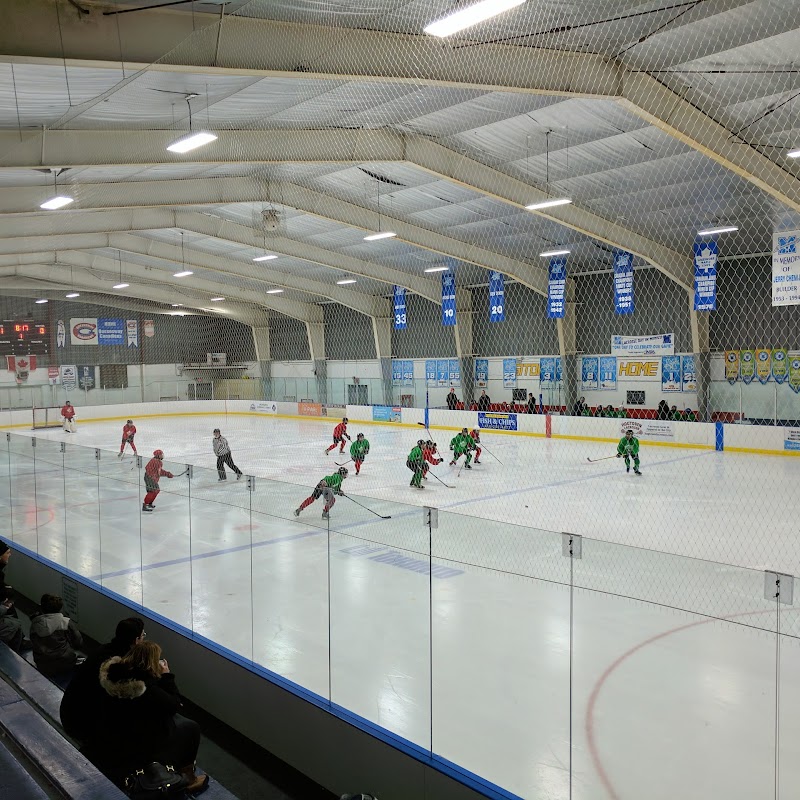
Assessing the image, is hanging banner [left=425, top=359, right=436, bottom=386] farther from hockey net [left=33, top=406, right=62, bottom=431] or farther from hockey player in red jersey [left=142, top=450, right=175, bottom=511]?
hockey player in red jersey [left=142, top=450, right=175, bottom=511]

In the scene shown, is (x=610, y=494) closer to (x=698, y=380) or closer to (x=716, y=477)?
(x=716, y=477)

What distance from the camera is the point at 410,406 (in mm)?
29594

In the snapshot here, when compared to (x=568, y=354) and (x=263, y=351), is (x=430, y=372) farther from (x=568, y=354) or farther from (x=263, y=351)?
(x=263, y=351)

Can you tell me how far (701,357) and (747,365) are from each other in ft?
4.03

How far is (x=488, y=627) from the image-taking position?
178 inches

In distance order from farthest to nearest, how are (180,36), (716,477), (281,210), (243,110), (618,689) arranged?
(281,210), (716,477), (243,110), (180,36), (618,689)

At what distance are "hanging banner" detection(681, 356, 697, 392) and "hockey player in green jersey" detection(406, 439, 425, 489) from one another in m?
11.0

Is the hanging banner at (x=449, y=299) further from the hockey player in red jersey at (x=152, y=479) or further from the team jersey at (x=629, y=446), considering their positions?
the hockey player in red jersey at (x=152, y=479)

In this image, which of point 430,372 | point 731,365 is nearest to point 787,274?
point 731,365

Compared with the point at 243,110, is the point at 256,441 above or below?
below

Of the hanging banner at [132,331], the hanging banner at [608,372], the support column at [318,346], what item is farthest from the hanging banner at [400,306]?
the hanging banner at [132,331]

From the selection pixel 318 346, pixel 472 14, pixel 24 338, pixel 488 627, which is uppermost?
pixel 472 14

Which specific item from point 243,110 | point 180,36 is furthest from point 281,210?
point 180,36

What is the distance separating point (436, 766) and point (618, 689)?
108cm
